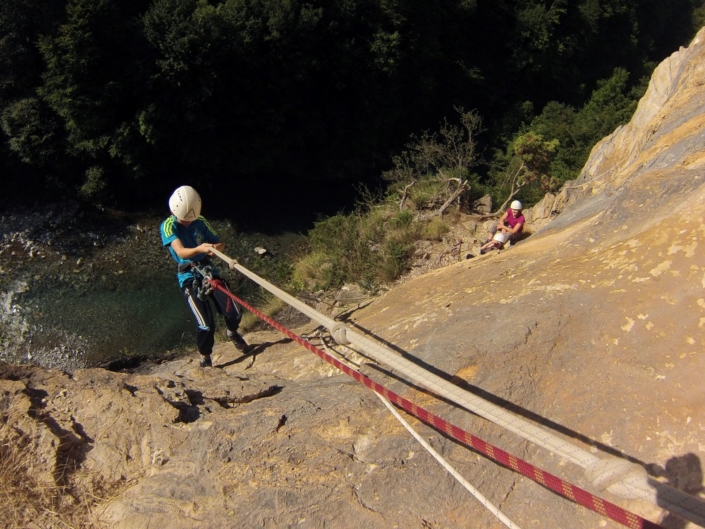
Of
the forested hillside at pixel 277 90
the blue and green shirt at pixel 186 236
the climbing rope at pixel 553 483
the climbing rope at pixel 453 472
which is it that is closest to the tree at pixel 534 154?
the forested hillside at pixel 277 90

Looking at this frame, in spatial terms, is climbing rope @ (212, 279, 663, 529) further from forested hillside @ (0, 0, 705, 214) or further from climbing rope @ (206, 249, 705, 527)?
forested hillside @ (0, 0, 705, 214)

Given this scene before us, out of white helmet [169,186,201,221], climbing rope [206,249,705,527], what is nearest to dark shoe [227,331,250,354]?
white helmet [169,186,201,221]

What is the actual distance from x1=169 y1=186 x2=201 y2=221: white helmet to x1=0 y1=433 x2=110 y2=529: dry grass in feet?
8.16

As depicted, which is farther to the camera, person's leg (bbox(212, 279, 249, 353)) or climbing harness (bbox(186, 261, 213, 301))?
person's leg (bbox(212, 279, 249, 353))

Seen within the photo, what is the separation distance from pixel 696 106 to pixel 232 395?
5123mm

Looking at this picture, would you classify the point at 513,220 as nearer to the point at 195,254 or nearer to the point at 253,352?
the point at 253,352

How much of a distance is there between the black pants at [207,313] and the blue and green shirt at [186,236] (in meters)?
0.14

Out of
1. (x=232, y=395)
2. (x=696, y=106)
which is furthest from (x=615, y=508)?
(x=696, y=106)

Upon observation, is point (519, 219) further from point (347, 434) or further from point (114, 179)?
point (114, 179)

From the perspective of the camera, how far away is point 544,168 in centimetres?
1773

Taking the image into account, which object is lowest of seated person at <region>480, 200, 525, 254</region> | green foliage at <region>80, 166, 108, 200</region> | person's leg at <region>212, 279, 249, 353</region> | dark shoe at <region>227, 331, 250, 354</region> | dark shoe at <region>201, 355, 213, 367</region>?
seated person at <region>480, 200, 525, 254</region>

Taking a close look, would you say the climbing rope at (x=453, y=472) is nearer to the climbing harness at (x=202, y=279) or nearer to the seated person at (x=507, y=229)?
the climbing harness at (x=202, y=279)

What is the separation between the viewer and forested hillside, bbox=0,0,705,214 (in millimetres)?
14484

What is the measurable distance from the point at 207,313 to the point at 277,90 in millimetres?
13031
